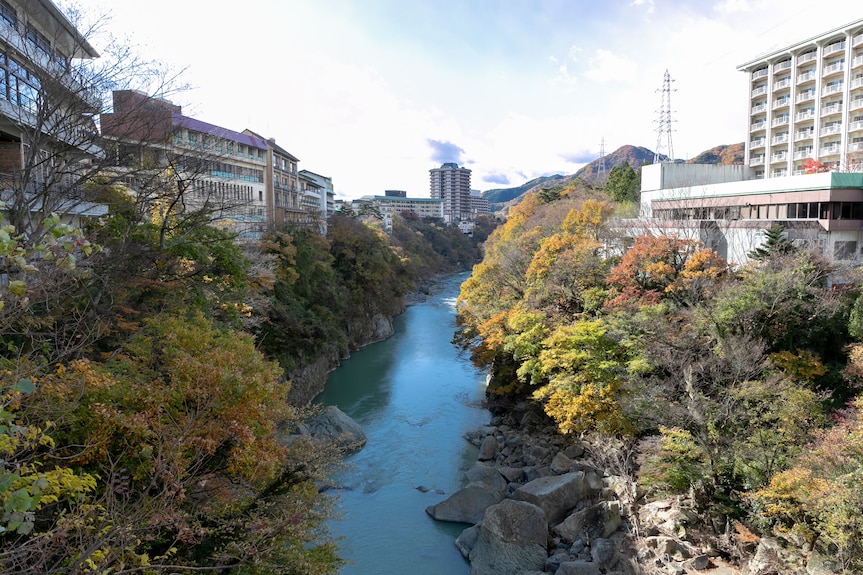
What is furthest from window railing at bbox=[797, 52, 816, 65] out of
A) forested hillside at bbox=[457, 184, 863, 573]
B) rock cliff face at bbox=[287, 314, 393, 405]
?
rock cliff face at bbox=[287, 314, 393, 405]

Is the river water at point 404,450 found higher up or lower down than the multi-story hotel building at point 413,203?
lower down

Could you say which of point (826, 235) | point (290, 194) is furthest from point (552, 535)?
point (290, 194)

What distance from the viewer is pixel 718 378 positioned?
12375 millimetres

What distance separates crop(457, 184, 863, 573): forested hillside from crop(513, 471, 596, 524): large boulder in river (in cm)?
128

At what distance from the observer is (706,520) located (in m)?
11.4

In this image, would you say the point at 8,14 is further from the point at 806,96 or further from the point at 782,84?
the point at 782,84

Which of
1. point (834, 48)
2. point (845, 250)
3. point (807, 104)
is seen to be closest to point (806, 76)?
point (807, 104)

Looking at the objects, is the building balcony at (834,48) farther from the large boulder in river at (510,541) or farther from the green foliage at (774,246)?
the large boulder in river at (510,541)

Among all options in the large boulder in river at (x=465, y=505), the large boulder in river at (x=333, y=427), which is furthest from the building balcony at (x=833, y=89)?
the large boulder in river at (x=333, y=427)

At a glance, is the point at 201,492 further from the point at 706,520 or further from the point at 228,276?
the point at 706,520

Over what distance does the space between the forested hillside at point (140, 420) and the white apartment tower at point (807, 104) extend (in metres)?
29.1

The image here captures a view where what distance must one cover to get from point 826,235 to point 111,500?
19580mm

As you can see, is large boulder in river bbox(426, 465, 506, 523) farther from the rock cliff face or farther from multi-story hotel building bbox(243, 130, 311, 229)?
multi-story hotel building bbox(243, 130, 311, 229)

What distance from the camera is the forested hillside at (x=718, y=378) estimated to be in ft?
30.7
